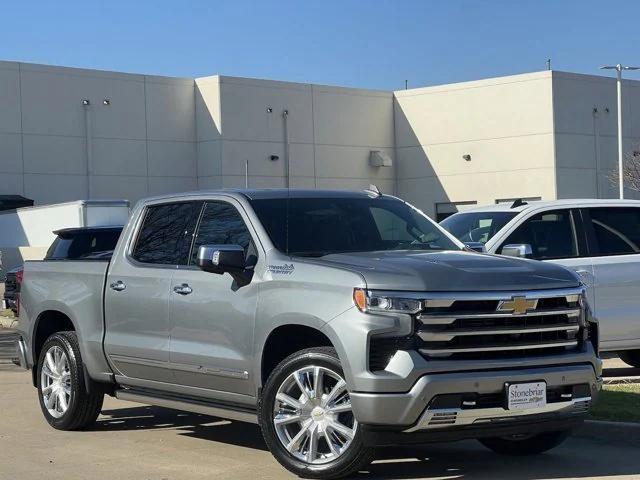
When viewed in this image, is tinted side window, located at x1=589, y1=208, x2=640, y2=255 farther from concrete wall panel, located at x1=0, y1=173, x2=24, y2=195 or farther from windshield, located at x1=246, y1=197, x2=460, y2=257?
concrete wall panel, located at x1=0, y1=173, x2=24, y2=195

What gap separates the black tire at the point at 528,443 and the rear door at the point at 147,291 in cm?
257

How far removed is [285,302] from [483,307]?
4.45 feet

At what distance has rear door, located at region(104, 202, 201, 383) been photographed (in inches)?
347

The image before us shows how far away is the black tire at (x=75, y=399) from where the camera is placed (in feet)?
31.8

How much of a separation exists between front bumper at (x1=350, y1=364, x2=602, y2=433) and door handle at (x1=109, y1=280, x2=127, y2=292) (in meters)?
2.87

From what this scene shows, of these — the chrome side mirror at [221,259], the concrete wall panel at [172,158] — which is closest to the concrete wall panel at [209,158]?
the concrete wall panel at [172,158]

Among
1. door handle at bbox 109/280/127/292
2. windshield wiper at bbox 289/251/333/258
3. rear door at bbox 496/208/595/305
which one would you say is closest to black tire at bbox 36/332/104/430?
door handle at bbox 109/280/127/292

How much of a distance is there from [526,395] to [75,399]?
13.8ft

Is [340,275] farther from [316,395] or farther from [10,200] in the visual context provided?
[10,200]

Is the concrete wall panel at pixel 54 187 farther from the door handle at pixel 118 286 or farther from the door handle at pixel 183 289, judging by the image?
the door handle at pixel 183 289

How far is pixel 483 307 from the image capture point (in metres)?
7.20

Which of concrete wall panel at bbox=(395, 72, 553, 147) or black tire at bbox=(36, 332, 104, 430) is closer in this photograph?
black tire at bbox=(36, 332, 104, 430)

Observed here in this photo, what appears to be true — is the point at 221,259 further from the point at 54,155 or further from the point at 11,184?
the point at 54,155

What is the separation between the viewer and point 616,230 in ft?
40.8
